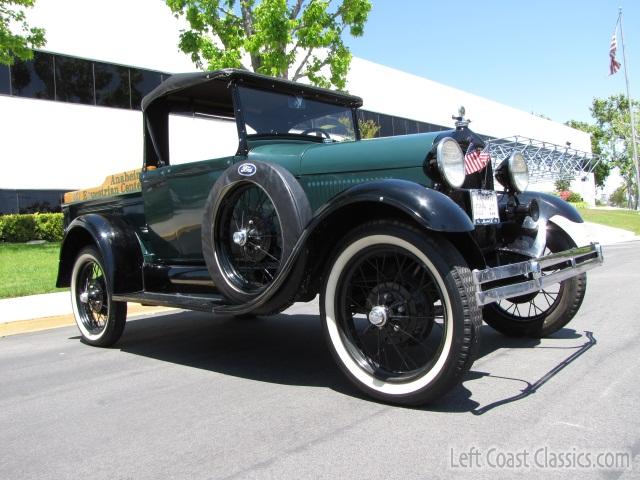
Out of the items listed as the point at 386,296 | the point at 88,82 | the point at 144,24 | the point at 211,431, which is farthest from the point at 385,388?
the point at 144,24

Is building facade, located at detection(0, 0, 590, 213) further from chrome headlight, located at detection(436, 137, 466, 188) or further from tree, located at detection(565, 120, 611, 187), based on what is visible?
tree, located at detection(565, 120, 611, 187)

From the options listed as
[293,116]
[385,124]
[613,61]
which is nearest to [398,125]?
[385,124]

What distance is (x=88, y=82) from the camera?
56.2 ft

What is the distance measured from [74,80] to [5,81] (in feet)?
6.29

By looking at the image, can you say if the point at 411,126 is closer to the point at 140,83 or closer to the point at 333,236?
the point at 140,83

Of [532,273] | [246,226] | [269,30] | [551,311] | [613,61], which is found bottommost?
[551,311]

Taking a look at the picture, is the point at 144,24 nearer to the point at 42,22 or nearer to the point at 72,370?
the point at 42,22

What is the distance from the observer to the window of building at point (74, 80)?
16.5 meters

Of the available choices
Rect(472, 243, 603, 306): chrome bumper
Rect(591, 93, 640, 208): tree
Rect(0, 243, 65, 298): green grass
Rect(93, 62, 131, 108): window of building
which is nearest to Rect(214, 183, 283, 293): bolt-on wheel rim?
Rect(472, 243, 603, 306): chrome bumper

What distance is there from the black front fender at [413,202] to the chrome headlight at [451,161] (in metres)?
0.40

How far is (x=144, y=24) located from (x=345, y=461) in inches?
746

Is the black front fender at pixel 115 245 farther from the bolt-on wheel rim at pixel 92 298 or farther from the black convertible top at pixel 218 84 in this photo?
the black convertible top at pixel 218 84

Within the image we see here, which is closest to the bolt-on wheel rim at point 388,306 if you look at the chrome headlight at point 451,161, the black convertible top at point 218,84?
the chrome headlight at point 451,161

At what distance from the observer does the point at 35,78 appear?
52.7 feet
